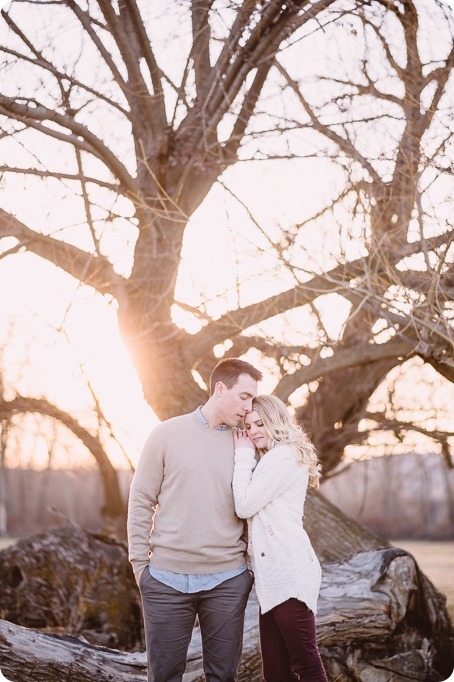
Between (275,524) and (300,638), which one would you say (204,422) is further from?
(300,638)

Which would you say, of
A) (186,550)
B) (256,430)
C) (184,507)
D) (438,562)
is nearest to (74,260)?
(256,430)

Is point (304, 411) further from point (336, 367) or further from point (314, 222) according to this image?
point (314, 222)

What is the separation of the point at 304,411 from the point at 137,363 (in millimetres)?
2771

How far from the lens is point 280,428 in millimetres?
3762

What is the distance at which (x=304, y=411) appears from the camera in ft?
29.8

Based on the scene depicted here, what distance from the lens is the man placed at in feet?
11.8

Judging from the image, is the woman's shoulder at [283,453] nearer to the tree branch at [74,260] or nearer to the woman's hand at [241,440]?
the woman's hand at [241,440]

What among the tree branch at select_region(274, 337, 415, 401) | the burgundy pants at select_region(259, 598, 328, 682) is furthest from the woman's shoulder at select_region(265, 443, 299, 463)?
the tree branch at select_region(274, 337, 415, 401)

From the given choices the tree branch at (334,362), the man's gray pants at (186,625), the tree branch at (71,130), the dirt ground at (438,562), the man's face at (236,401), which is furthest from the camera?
the dirt ground at (438,562)

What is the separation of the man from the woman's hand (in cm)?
7

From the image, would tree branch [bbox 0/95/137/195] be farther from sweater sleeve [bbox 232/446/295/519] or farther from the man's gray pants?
the man's gray pants

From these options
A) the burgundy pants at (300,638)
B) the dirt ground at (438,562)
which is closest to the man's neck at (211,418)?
the burgundy pants at (300,638)

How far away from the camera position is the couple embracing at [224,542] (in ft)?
11.8

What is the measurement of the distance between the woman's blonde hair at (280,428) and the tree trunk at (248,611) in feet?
6.26
